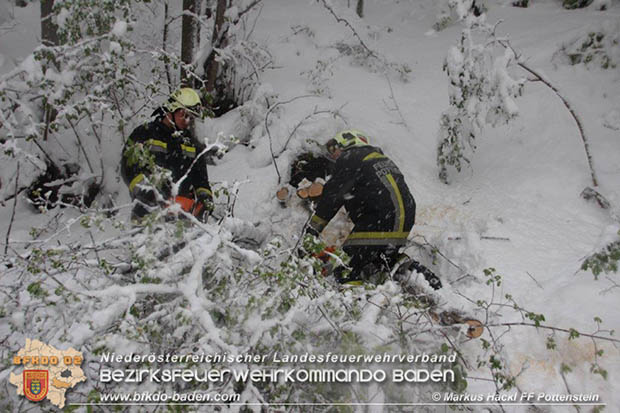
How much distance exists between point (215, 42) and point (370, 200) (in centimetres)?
336

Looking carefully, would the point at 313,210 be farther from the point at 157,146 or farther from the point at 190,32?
the point at 190,32

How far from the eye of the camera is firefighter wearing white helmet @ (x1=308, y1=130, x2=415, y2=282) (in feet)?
11.6

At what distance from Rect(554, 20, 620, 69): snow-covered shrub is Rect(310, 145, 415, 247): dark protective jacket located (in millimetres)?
3708

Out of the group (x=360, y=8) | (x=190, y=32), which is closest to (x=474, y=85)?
(x=190, y=32)

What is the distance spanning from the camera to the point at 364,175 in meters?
3.65

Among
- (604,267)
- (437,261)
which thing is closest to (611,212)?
(604,267)

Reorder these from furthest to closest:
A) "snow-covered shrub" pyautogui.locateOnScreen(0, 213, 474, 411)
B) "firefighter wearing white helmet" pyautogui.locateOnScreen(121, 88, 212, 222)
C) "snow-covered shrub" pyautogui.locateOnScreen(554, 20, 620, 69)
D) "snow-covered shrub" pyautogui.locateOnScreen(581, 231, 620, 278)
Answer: "snow-covered shrub" pyautogui.locateOnScreen(554, 20, 620, 69) < "firefighter wearing white helmet" pyautogui.locateOnScreen(121, 88, 212, 222) < "snow-covered shrub" pyautogui.locateOnScreen(581, 231, 620, 278) < "snow-covered shrub" pyautogui.locateOnScreen(0, 213, 474, 411)

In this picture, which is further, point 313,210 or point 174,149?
point 174,149

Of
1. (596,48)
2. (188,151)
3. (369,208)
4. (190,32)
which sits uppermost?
(596,48)

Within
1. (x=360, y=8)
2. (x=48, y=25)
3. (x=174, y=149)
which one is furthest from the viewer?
(x=360, y=8)

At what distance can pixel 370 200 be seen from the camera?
3.62 metres

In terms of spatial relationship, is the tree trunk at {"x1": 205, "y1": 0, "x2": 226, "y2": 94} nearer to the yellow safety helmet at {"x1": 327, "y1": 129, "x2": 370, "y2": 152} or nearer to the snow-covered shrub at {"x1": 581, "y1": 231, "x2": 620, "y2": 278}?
the yellow safety helmet at {"x1": 327, "y1": 129, "x2": 370, "y2": 152}

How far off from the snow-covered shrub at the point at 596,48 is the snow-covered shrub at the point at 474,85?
6.72 feet

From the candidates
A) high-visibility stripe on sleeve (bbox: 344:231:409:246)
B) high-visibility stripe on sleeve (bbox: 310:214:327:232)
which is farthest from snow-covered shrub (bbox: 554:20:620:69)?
high-visibility stripe on sleeve (bbox: 310:214:327:232)
